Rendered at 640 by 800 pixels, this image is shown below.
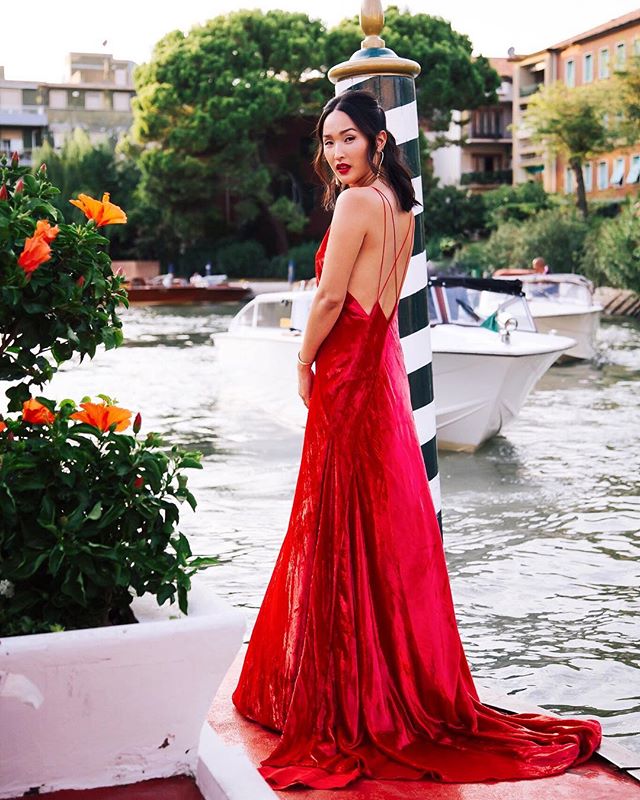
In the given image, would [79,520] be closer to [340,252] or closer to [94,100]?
[340,252]

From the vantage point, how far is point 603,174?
59.3 meters

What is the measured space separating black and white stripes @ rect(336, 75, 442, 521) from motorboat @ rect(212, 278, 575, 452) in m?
7.47

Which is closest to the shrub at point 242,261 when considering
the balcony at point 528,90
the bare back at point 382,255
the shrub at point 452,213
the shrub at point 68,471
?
the shrub at point 452,213

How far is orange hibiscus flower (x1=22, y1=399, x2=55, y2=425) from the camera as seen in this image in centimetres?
305

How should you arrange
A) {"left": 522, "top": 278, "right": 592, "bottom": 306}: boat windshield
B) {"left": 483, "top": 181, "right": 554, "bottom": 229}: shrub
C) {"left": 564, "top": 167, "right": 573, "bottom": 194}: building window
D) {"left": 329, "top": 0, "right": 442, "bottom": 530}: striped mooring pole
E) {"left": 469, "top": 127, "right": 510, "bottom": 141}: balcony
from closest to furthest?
1. {"left": 329, "top": 0, "right": 442, "bottom": 530}: striped mooring pole
2. {"left": 522, "top": 278, "right": 592, "bottom": 306}: boat windshield
3. {"left": 483, "top": 181, "right": 554, "bottom": 229}: shrub
4. {"left": 564, "top": 167, "right": 573, "bottom": 194}: building window
5. {"left": 469, "top": 127, "right": 510, "bottom": 141}: balcony

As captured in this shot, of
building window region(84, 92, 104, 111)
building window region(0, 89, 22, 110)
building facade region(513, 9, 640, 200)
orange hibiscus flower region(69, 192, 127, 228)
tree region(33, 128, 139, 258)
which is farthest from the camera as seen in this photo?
building window region(0, 89, 22, 110)

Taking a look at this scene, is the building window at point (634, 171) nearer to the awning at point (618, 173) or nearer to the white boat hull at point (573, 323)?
the awning at point (618, 173)

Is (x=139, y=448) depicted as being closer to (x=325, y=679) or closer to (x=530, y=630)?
(x=325, y=679)

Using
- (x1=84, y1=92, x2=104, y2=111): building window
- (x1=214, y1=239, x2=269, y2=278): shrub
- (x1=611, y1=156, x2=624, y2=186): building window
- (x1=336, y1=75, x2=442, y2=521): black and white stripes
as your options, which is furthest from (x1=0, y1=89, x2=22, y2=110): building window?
(x1=336, y1=75, x2=442, y2=521): black and white stripes

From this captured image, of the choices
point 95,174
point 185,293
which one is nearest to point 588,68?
point 95,174

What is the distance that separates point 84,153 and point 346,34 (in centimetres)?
1551

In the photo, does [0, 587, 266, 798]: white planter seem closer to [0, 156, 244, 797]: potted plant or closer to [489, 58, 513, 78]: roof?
[0, 156, 244, 797]: potted plant

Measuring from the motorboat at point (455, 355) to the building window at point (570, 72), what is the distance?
51129mm

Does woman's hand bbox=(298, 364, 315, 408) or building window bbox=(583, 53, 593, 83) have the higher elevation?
building window bbox=(583, 53, 593, 83)
